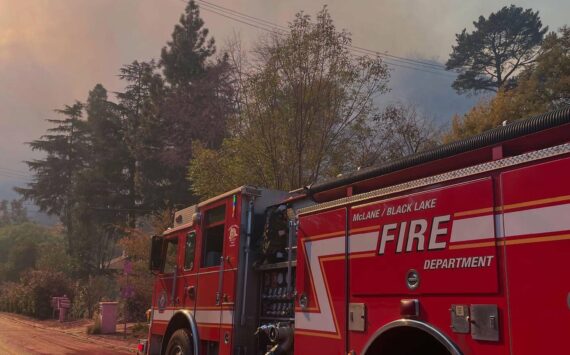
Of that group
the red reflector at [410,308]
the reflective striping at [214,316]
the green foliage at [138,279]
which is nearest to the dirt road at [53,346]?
the green foliage at [138,279]

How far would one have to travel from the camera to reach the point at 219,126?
3017cm

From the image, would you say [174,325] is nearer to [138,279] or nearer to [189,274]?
[189,274]

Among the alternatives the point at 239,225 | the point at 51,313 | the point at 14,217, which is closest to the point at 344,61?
the point at 239,225

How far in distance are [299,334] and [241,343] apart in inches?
56.1

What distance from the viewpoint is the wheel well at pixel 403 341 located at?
376 centimetres

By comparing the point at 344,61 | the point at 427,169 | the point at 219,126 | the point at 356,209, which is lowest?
the point at 356,209

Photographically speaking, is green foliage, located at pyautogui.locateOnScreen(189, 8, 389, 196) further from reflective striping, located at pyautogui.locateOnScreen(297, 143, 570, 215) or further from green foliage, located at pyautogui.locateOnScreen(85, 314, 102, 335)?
reflective striping, located at pyautogui.locateOnScreen(297, 143, 570, 215)

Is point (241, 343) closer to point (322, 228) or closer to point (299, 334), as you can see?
point (299, 334)

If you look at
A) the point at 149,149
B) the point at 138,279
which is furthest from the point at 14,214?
the point at 138,279

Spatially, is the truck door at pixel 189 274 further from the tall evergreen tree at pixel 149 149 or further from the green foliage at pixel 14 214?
the green foliage at pixel 14 214

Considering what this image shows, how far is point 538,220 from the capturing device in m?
3.04

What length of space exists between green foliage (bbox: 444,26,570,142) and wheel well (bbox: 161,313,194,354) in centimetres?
1622

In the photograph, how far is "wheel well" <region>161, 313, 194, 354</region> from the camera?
23.9 feet

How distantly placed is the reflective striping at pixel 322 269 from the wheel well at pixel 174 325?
9.05 feet
